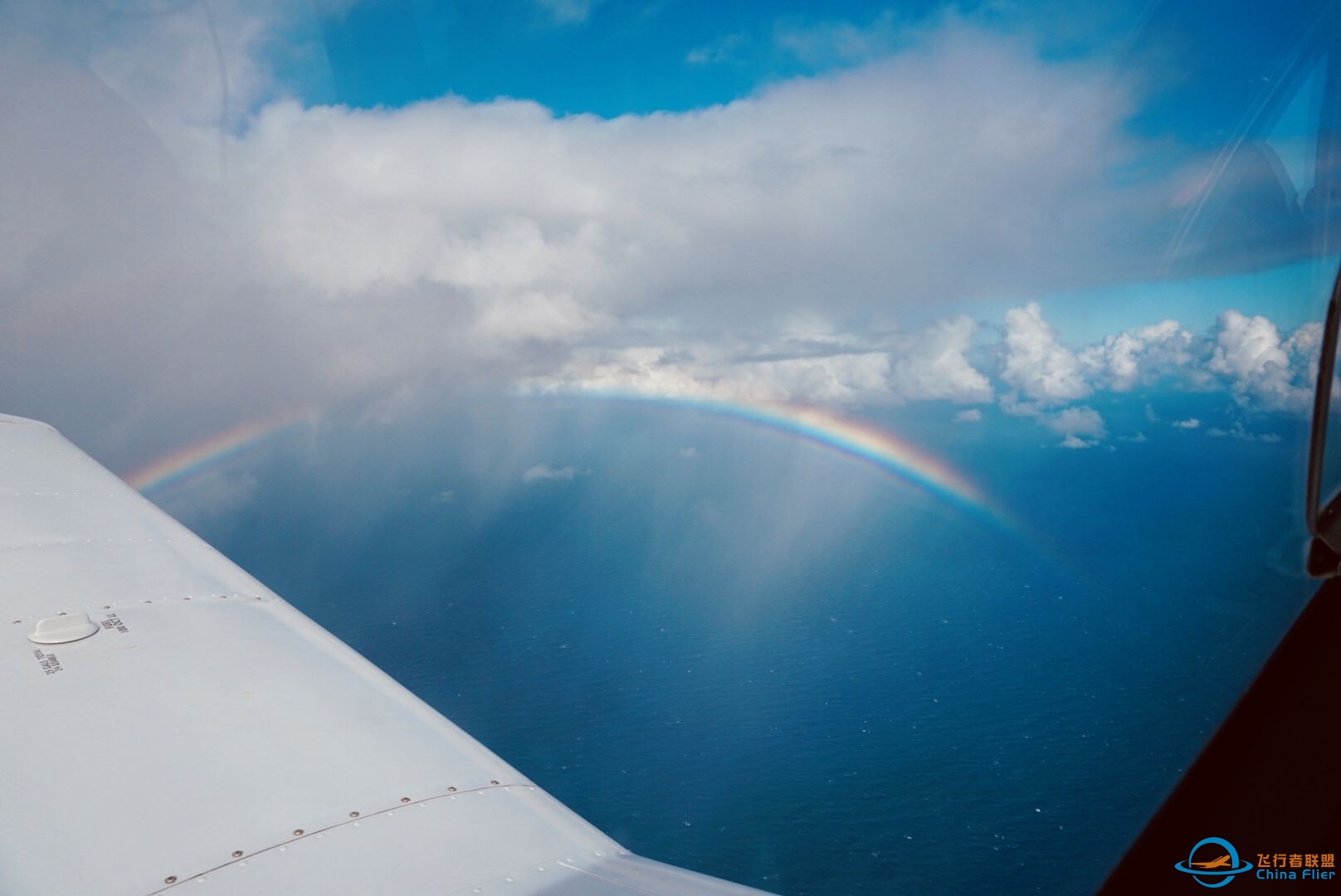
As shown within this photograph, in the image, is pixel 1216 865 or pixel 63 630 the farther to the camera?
pixel 63 630

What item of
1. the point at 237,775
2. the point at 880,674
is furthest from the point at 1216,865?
the point at 880,674

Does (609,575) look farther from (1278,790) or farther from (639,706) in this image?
(1278,790)

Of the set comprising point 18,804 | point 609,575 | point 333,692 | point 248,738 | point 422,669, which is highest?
point 609,575

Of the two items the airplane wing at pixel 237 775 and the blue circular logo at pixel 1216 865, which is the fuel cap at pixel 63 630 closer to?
the airplane wing at pixel 237 775

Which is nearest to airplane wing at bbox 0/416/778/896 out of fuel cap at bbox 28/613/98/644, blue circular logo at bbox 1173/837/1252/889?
fuel cap at bbox 28/613/98/644

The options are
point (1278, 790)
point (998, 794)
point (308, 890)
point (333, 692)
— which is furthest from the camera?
point (998, 794)

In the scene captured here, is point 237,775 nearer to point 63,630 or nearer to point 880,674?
point 63,630

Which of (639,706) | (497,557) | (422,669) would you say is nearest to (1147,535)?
(639,706)
